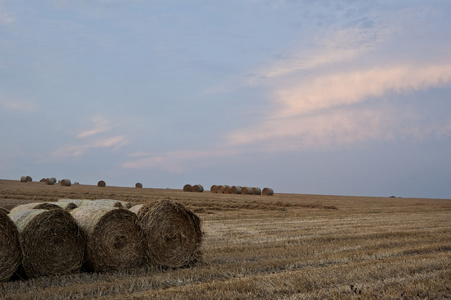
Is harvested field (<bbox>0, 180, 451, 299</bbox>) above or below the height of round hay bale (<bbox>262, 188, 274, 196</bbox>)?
below

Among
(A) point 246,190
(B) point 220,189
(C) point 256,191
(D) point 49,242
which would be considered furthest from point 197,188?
(D) point 49,242

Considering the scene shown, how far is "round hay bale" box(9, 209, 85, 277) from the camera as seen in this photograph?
761cm

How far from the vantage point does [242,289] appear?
6.23 metres

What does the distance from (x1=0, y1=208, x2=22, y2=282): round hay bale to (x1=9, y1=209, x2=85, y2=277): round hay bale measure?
0.13 metres

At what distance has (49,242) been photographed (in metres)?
7.81

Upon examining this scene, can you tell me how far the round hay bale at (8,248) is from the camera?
23.4 ft

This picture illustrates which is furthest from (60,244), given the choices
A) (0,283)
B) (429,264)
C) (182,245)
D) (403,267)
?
(429,264)

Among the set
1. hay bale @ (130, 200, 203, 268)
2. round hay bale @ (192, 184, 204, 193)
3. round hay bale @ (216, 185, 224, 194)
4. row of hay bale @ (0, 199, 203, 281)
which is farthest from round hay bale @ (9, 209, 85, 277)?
round hay bale @ (192, 184, 204, 193)

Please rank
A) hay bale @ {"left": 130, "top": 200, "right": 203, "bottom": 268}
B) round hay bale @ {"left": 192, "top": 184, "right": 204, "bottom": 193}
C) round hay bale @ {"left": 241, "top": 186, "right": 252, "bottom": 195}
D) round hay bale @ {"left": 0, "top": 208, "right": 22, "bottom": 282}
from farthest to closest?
round hay bale @ {"left": 192, "top": 184, "right": 204, "bottom": 193} < round hay bale @ {"left": 241, "top": 186, "right": 252, "bottom": 195} < hay bale @ {"left": 130, "top": 200, "right": 203, "bottom": 268} < round hay bale @ {"left": 0, "top": 208, "right": 22, "bottom": 282}

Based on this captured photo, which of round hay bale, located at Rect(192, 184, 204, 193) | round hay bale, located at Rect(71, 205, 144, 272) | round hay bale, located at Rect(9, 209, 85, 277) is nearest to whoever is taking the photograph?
round hay bale, located at Rect(9, 209, 85, 277)

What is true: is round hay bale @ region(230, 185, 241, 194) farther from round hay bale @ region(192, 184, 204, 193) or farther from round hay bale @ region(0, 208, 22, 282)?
round hay bale @ region(0, 208, 22, 282)

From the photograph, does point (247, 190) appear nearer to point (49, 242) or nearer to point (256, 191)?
point (256, 191)

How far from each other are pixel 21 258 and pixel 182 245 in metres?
2.92

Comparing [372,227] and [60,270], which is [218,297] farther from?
[372,227]
